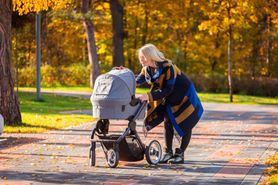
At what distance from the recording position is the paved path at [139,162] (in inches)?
391

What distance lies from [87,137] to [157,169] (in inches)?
181

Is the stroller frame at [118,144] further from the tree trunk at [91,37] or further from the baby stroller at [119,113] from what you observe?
the tree trunk at [91,37]

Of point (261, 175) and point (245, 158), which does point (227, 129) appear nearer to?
point (245, 158)

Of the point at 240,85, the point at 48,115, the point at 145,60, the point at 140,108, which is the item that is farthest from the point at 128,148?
the point at 240,85

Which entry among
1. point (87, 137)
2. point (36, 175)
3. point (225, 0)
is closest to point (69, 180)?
point (36, 175)

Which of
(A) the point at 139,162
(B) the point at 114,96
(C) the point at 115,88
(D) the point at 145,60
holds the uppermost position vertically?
(D) the point at 145,60

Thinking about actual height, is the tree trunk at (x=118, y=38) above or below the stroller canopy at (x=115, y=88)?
below

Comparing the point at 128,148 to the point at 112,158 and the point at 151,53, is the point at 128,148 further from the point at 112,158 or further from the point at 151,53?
the point at 151,53

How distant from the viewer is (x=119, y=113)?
10.8 metres

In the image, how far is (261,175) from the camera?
10219mm

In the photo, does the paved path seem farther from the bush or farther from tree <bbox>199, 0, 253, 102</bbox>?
the bush

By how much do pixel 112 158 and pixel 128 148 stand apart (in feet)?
1.02

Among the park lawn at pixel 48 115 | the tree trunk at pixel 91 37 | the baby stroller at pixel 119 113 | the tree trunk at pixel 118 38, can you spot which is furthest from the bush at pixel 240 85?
the baby stroller at pixel 119 113

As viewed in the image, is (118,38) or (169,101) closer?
(169,101)
